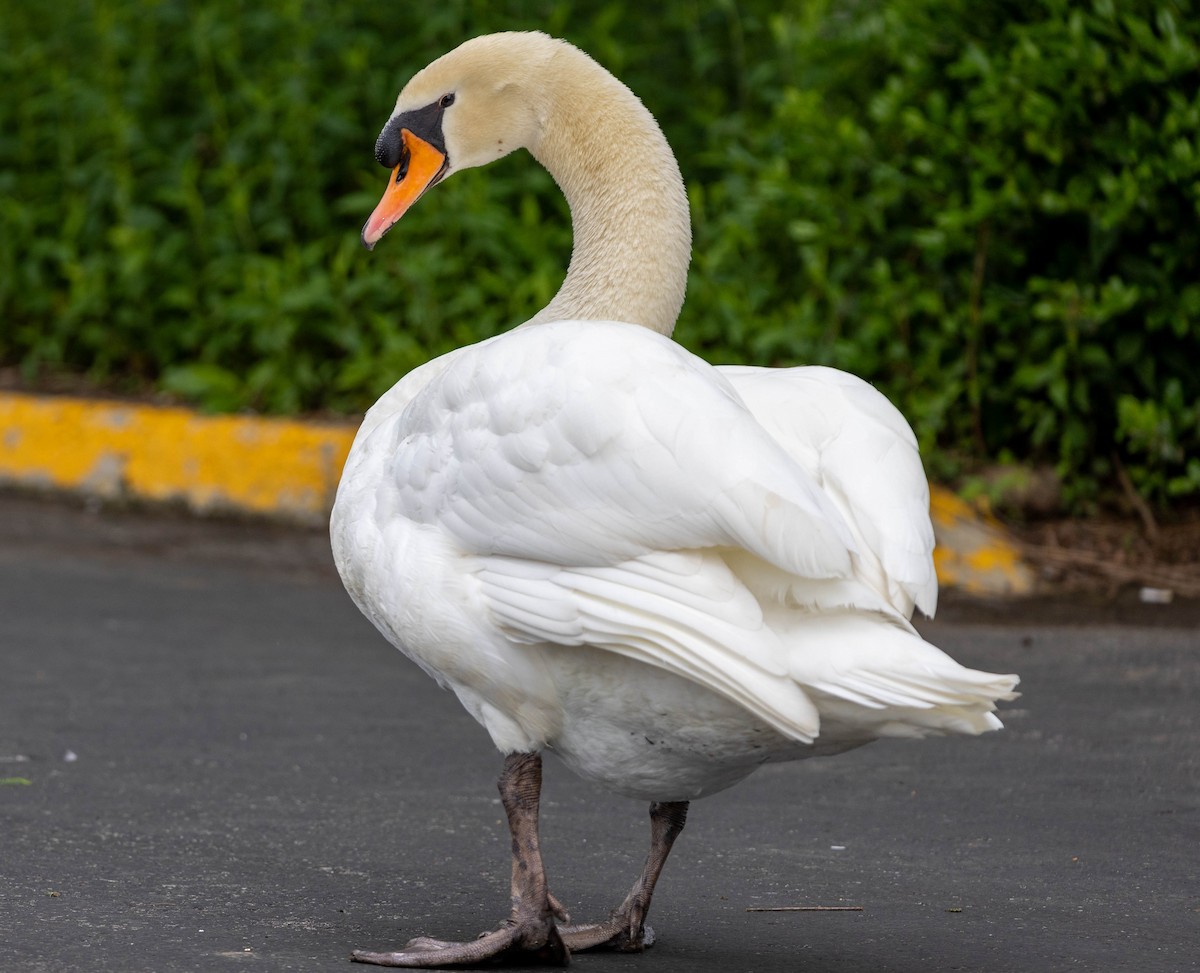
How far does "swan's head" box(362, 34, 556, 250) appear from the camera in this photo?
3.57m

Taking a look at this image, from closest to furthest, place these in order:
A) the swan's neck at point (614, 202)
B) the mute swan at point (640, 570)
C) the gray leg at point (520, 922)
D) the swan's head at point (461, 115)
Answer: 1. the mute swan at point (640, 570)
2. the gray leg at point (520, 922)
3. the swan's neck at point (614, 202)
4. the swan's head at point (461, 115)

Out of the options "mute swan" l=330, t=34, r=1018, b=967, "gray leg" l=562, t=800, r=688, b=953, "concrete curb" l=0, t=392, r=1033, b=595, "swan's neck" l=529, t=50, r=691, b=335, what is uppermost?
"swan's neck" l=529, t=50, r=691, b=335

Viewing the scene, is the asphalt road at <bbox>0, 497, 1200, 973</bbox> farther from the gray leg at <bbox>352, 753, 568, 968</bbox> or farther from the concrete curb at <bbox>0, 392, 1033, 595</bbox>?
the concrete curb at <bbox>0, 392, 1033, 595</bbox>

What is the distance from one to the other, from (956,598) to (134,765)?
2.72m

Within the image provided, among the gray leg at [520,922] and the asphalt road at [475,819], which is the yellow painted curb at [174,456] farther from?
the gray leg at [520,922]

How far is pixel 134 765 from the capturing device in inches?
162

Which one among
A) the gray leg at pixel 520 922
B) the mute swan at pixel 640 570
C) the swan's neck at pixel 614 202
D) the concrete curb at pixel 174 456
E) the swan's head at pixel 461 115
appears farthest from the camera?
the concrete curb at pixel 174 456

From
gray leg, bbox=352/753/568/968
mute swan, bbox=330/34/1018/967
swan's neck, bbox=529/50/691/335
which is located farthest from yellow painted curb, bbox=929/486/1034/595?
gray leg, bbox=352/753/568/968

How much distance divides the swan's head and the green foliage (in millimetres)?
2539

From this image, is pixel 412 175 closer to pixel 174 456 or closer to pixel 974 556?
pixel 974 556

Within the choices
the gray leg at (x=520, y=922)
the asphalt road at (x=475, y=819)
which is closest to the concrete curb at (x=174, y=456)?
the asphalt road at (x=475, y=819)

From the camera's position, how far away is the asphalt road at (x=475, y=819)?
3.03m

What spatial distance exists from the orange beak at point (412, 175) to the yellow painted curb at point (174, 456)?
10.3 feet

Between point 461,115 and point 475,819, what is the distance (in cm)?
142
